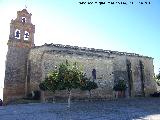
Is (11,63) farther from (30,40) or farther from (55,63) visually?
(55,63)

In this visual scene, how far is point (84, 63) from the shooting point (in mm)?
30875

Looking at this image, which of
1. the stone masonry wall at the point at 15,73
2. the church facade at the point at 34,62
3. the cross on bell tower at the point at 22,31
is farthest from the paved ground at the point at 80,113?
the cross on bell tower at the point at 22,31

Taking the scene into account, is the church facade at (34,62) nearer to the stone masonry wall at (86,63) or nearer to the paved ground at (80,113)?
the stone masonry wall at (86,63)

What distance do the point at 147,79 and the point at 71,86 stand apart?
24781 mm

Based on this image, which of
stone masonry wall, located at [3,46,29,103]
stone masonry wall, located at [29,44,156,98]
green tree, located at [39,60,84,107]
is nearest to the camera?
green tree, located at [39,60,84,107]

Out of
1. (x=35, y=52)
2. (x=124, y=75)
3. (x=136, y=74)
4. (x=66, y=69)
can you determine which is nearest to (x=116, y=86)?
(x=124, y=75)

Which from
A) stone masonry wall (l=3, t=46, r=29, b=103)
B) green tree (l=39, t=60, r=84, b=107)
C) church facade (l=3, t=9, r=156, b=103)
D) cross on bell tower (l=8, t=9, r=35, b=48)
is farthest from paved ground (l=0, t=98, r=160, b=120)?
cross on bell tower (l=8, t=9, r=35, b=48)

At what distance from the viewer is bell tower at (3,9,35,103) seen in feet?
98.9

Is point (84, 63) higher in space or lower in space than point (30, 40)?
lower

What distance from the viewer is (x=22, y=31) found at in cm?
3077

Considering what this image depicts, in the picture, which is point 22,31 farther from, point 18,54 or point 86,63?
point 86,63

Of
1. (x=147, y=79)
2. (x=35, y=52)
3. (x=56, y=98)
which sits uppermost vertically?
(x=35, y=52)

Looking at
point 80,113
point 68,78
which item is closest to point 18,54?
point 68,78

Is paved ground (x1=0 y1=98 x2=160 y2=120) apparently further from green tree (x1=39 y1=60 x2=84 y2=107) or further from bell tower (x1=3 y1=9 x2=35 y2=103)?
bell tower (x1=3 y1=9 x2=35 y2=103)
